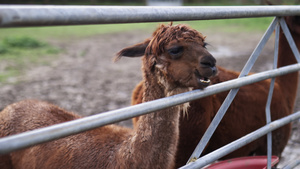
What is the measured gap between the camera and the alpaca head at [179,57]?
178cm

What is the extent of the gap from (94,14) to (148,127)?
3.74ft

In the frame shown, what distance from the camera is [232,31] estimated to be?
14680mm

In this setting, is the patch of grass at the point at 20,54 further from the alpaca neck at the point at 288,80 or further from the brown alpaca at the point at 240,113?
the alpaca neck at the point at 288,80

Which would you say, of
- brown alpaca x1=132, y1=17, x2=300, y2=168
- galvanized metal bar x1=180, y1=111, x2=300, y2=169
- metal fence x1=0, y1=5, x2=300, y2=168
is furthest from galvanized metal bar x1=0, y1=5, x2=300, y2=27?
brown alpaca x1=132, y1=17, x2=300, y2=168

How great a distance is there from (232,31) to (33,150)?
13.9m

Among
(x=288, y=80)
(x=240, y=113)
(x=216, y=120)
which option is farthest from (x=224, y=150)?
(x=288, y=80)

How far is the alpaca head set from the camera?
5.85 feet

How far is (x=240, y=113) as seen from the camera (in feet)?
9.55

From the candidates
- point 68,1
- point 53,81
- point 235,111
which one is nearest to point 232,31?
point 53,81

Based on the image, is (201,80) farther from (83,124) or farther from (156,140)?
(83,124)

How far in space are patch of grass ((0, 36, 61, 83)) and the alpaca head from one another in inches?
232

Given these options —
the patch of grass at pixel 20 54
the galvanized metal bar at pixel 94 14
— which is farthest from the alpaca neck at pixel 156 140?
the patch of grass at pixel 20 54

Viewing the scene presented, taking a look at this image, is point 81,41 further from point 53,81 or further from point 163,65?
point 163,65

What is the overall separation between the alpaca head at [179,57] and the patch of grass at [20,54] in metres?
5.89
